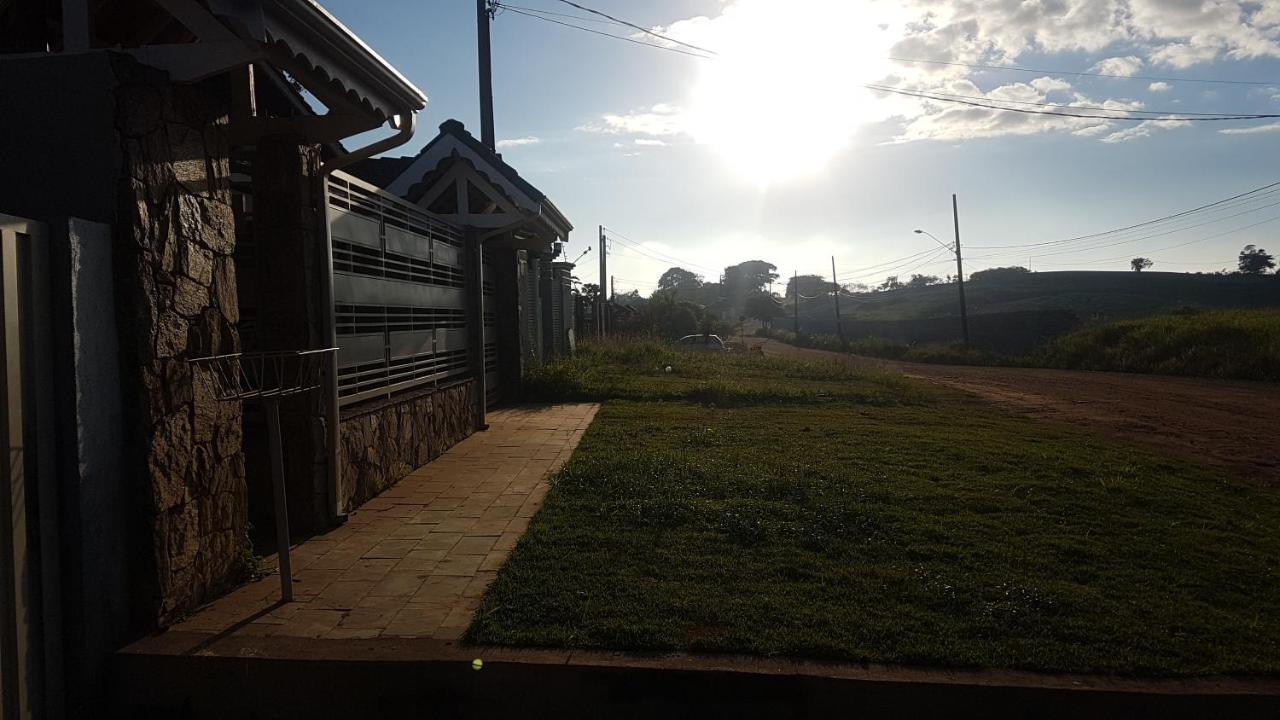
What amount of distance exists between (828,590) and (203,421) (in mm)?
3195

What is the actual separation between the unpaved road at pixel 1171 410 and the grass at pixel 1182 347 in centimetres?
112

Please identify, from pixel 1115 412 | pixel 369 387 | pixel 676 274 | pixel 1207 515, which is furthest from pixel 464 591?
pixel 676 274

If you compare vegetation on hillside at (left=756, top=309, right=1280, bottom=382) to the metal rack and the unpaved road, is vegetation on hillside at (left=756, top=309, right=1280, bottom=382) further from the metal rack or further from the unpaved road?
the metal rack

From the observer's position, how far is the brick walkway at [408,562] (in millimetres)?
3863

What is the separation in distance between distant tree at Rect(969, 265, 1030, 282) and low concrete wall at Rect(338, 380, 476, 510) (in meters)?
90.1

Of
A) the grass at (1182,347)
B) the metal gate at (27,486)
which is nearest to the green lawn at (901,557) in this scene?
the metal gate at (27,486)

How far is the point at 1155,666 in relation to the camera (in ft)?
11.1

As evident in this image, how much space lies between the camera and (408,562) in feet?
15.9

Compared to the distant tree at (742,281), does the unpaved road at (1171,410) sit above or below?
below

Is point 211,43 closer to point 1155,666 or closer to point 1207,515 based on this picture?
point 1155,666

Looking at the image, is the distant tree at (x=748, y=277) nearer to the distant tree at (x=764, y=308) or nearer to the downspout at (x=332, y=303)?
the distant tree at (x=764, y=308)

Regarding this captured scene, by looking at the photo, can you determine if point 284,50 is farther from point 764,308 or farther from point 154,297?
point 764,308

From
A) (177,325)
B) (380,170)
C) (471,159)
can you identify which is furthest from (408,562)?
(380,170)

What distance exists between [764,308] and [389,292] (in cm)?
9885
